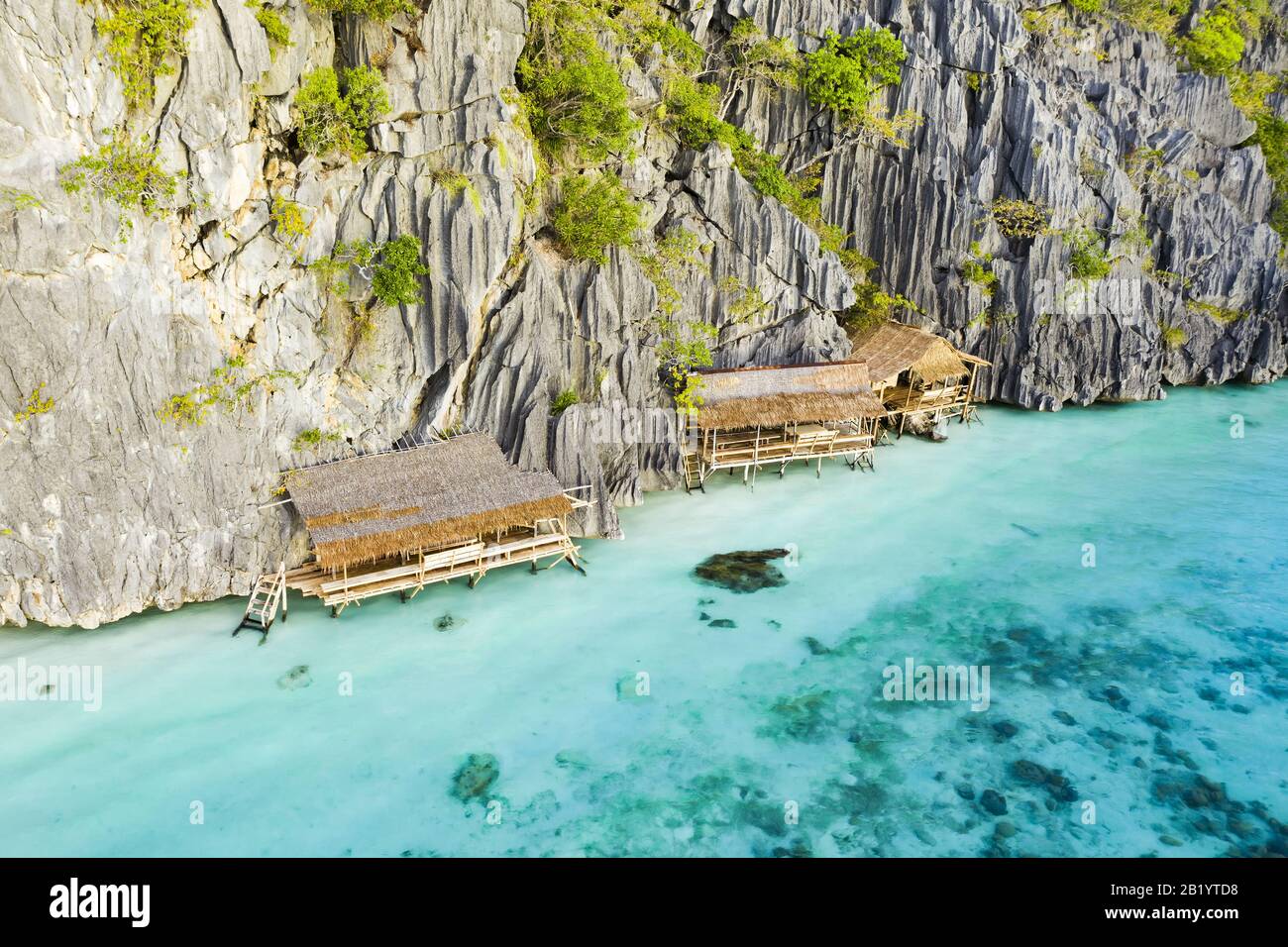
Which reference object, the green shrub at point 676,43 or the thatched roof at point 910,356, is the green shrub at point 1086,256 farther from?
the green shrub at point 676,43

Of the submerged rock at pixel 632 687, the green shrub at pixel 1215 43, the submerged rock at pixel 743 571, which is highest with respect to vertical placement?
the green shrub at pixel 1215 43

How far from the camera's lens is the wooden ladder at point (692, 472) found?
23156 millimetres

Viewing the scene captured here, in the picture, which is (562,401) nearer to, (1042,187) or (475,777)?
(475,777)

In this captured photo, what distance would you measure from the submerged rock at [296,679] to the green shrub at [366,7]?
46.6 feet

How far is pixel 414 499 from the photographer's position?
54.5 ft

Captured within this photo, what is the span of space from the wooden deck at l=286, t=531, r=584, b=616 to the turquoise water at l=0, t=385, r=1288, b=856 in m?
0.49

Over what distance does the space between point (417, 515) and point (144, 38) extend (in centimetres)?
1031

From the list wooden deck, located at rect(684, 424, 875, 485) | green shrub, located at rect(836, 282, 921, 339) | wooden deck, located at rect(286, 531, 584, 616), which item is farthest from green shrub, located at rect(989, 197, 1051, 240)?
wooden deck, located at rect(286, 531, 584, 616)

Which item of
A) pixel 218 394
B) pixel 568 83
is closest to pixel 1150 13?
pixel 568 83

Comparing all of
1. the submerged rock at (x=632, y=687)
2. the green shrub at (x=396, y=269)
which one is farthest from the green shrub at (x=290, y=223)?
the submerged rock at (x=632, y=687)

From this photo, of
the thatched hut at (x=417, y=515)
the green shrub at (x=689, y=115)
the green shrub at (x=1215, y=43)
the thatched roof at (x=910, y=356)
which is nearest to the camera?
the thatched hut at (x=417, y=515)

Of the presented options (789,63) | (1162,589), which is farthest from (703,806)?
(789,63)

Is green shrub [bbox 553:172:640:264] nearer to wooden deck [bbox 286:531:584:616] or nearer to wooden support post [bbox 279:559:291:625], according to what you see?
wooden deck [bbox 286:531:584:616]

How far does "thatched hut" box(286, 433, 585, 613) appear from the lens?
15.9 meters
